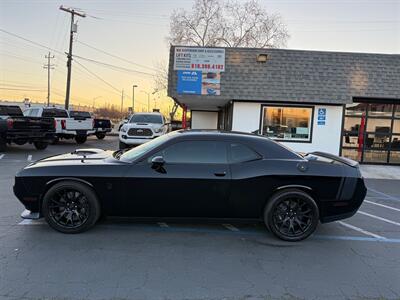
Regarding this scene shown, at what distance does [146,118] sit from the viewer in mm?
15156

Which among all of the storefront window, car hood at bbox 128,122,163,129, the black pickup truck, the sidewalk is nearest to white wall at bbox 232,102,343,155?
the storefront window

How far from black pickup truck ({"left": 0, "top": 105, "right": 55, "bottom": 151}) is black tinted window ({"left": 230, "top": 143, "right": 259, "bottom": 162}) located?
11.3 m

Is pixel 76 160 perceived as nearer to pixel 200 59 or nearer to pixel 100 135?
pixel 200 59

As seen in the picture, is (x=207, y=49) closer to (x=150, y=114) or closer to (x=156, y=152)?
(x=150, y=114)

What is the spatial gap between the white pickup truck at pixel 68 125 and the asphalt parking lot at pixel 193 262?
1297cm

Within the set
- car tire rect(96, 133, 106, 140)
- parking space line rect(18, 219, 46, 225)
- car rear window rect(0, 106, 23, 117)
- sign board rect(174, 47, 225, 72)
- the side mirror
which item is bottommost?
parking space line rect(18, 219, 46, 225)

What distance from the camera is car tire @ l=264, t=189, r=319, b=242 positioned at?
16.1ft

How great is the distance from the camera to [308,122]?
13609 millimetres

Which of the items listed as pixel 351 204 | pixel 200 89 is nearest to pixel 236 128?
pixel 200 89

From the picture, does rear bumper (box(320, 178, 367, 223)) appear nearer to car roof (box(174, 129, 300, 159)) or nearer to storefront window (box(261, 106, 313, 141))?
car roof (box(174, 129, 300, 159))

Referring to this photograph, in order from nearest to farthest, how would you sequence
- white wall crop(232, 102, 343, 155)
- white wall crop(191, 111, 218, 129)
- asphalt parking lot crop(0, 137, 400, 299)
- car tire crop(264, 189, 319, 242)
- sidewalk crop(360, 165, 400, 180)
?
1. asphalt parking lot crop(0, 137, 400, 299)
2. car tire crop(264, 189, 319, 242)
3. sidewalk crop(360, 165, 400, 180)
4. white wall crop(232, 102, 343, 155)
5. white wall crop(191, 111, 218, 129)

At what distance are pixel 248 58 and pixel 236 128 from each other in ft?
8.61

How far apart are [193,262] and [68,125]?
51.2 ft

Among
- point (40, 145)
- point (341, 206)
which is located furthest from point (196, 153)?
point (40, 145)
